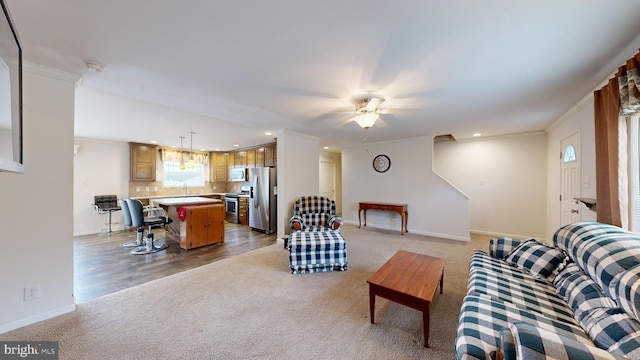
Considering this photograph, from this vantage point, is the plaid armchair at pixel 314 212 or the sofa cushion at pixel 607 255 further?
the plaid armchair at pixel 314 212

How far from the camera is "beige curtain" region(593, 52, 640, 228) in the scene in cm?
172

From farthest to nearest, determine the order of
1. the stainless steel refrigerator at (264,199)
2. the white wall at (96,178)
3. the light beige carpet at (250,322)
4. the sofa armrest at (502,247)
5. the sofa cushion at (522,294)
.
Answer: the stainless steel refrigerator at (264,199)
the white wall at (96,178)
the sofa armrest at (502,247)
the light beige carpet at (250,322)
the sofa cushion at (522,294)

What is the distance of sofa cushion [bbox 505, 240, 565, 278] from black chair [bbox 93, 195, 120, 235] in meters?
7.34

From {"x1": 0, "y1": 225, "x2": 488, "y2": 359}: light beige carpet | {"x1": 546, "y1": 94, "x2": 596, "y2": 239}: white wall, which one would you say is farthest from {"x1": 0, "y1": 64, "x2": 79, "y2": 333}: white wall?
{"x1": 546, "y1": 94, "x2": 596, "y2": 239}: white wall

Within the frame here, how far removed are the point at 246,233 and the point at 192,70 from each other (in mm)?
4077

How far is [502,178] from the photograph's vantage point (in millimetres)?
4953

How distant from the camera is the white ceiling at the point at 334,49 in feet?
4.23

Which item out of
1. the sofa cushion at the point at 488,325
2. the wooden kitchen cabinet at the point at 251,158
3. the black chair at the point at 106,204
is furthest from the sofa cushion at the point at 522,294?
the black chair at the point at 106,204

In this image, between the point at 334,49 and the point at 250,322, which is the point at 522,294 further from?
the point at 334,49

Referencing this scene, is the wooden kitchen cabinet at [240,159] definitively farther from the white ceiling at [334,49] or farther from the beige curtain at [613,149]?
the beige curtain at [613,149]

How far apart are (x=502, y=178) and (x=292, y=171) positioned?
4789 mm

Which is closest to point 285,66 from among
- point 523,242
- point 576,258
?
point 576,258

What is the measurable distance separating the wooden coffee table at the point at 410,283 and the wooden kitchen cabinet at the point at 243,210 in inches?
192

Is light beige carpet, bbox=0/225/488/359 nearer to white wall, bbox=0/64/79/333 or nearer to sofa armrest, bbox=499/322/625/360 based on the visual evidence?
white wall, bbox=0/64/79/333
